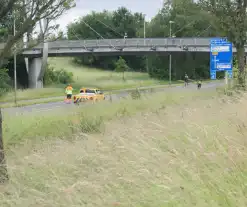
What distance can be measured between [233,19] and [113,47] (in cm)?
4210

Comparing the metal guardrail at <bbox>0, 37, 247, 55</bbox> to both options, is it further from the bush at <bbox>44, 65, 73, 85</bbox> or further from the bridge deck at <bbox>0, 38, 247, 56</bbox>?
the bush at <bbox>44, 65, 73, 85</bbox>

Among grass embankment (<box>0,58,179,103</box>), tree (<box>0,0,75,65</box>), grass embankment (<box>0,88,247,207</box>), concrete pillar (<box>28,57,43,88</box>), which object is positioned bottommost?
grass embankment (<box>0,58,179,103</box>)

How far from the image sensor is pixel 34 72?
200ft

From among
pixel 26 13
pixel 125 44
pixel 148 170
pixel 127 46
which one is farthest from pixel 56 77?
pixel 148 170

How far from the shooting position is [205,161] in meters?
3.70

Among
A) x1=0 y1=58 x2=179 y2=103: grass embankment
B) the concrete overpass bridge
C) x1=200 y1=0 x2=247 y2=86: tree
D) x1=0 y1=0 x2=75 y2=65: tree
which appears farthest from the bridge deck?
x1=0 y1=0 x2=75 y2=65: tree

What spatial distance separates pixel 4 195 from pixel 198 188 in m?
1.91

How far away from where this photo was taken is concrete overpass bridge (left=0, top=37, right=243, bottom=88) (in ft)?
195

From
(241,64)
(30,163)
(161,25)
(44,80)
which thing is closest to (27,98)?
(44,80)

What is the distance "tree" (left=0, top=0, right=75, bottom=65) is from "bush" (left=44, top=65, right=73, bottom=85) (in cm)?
5978

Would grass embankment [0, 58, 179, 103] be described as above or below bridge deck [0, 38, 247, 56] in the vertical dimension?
below

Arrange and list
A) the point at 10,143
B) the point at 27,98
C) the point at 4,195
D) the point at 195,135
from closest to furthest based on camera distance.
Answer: the point at 4,195 < the point at 195,135 < the point at 10,143 < the point at 27,98

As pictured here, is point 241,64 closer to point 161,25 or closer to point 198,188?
point 198,188

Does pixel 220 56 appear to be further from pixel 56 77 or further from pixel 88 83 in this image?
pixel 56 77
